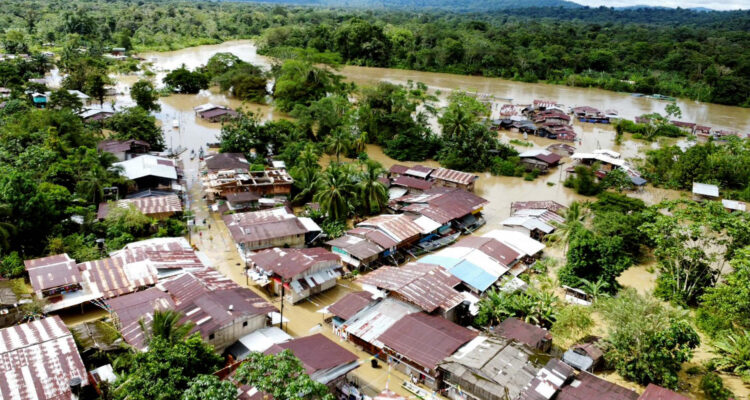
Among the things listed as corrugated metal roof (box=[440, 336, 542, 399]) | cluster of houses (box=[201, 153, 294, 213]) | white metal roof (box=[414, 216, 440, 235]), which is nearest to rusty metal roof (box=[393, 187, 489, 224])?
white metal roof (box=[414, 216, 440, 235])

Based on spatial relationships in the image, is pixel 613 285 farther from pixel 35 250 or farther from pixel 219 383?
pixel 35 250

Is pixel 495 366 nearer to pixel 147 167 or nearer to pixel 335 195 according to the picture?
pixel 335 195

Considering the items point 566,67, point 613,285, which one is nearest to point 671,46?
point 566,67

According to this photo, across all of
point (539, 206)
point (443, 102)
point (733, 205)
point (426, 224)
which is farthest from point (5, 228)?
point (443, 102)

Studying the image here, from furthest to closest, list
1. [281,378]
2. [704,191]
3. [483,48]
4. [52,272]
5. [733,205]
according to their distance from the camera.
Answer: [483,48] → [704,191] → [733,205] → [52,272] → [281,378]

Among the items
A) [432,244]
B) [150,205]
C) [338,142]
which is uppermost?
[338,142]

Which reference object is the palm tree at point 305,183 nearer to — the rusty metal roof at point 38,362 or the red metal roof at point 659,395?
the rusty metal roof at point 38,362

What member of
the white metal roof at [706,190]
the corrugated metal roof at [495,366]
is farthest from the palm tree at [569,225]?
the white metal roof at [706,190]
